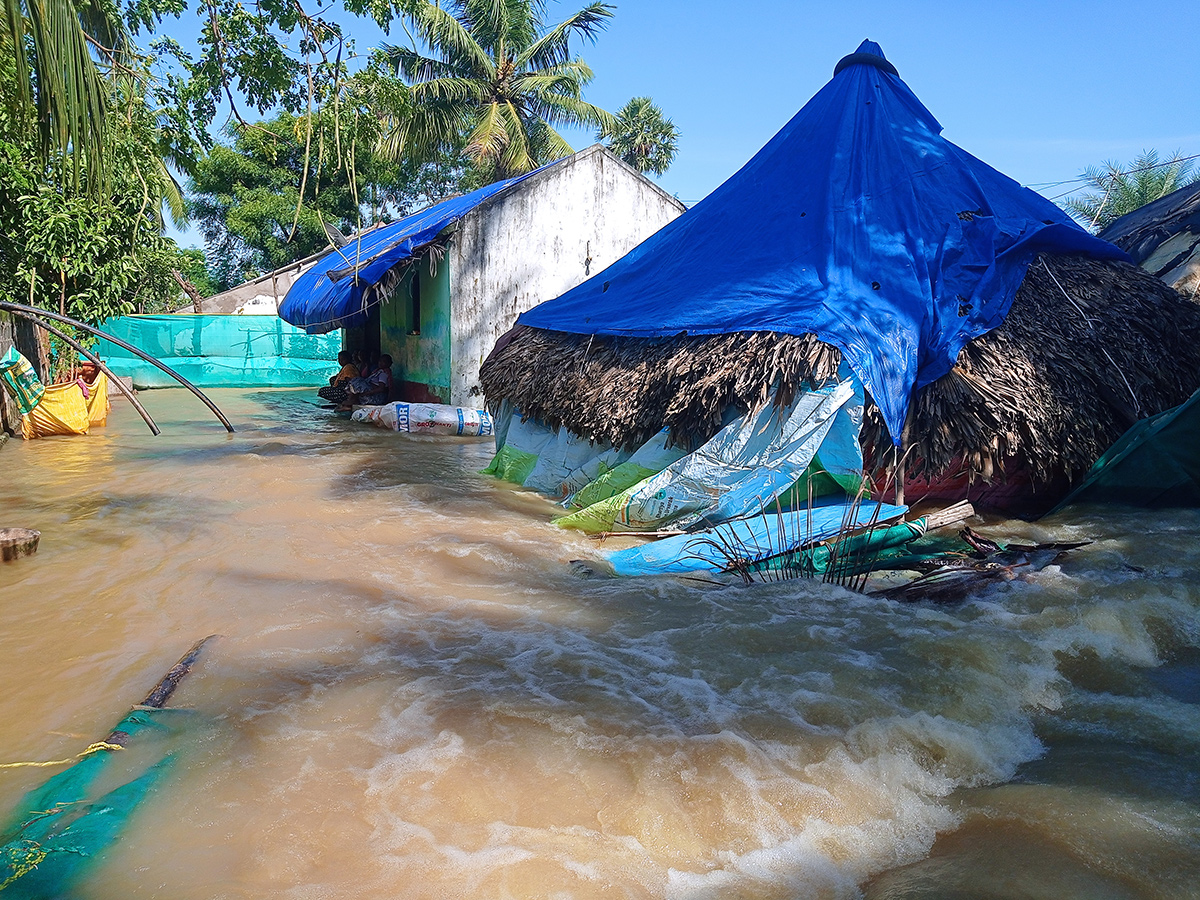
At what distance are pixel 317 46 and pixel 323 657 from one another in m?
3.66

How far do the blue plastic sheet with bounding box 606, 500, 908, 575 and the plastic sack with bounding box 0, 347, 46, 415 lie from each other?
787cm

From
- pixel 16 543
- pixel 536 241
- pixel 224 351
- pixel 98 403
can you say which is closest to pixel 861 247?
pixel 16 543

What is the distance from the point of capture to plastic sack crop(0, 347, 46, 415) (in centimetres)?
947

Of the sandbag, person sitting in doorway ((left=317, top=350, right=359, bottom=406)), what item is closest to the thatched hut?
the sandbag

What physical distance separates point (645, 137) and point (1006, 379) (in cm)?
2427

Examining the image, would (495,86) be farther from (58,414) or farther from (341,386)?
(58,414)

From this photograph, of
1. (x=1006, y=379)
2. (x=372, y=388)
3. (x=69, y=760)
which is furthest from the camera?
(x=372, y=388)

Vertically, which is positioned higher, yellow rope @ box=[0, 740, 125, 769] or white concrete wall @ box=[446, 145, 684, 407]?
white concrete wall @ box=[446, 145, 684, 407]

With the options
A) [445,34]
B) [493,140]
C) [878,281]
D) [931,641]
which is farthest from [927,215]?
[445,34]

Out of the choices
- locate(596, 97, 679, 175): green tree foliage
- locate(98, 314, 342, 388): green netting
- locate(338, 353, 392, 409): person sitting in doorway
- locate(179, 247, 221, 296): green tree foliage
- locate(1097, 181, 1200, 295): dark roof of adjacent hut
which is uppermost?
locate(596, 97, 679, 175): green tree foliage

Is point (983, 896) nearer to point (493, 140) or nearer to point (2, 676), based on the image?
point (2, 676)

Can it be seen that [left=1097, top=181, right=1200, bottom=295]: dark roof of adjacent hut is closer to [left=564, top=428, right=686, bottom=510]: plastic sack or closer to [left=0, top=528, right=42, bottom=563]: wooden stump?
[left=564, top=428, right=686, bottom=510]: plastic sack

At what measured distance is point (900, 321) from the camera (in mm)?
5586

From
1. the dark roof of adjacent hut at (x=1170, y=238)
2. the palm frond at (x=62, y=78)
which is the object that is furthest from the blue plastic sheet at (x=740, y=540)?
the dark roof of adjacent hut at (x=1170, y=238)
